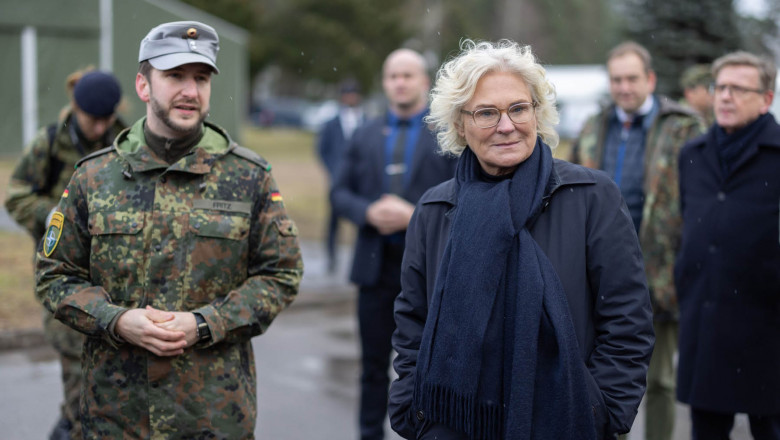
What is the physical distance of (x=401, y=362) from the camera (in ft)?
9.45

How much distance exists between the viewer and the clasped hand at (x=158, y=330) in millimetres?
3008

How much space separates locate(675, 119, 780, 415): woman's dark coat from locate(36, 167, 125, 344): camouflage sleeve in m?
Result: 2.91

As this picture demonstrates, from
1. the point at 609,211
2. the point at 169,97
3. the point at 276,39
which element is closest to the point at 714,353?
the point at 609,211

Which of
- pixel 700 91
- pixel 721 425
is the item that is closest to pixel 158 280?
pixel 721 425

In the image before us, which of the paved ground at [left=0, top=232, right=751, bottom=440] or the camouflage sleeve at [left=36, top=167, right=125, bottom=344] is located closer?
the camouflage sleeve at [left=36, top=167, right=125, bottom=344]

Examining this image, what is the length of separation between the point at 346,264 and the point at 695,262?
8065mm

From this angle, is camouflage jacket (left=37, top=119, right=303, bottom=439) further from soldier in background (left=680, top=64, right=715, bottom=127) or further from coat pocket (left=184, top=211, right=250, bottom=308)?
soldier in background (left=680, top=64, right=715, bottom=127)

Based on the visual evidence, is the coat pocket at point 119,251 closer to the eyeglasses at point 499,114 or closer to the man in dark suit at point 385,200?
the eyeglasses at point 499,114

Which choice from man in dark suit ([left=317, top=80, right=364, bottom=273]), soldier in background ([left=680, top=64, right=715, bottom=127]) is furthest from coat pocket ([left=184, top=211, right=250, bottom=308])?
man in dark suit ([left=317, top=80, right=364, bottom=273])

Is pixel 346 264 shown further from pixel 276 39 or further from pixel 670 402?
pixel 276 39

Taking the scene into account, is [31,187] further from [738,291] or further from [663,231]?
[738,291]

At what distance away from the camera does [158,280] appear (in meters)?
3.16

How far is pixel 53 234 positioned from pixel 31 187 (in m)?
1.71

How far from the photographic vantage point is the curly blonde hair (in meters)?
2.83
